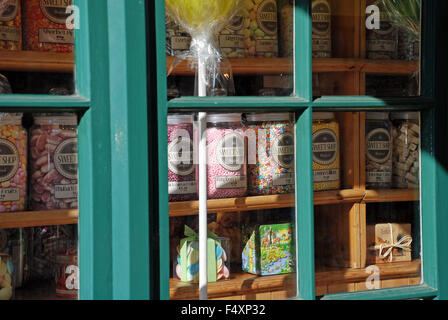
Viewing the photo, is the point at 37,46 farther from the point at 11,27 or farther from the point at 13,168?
the point at 13,168

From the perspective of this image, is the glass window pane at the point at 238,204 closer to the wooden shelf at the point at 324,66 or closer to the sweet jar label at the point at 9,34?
the wooden shelf at the point at 324,66

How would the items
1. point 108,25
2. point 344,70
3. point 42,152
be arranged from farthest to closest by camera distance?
point 344,70 → point 42,152 → point 108,25

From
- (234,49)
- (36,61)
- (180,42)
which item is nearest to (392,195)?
(234,49)

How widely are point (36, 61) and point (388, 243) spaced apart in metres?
0.89

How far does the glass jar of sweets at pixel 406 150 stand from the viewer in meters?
1.30

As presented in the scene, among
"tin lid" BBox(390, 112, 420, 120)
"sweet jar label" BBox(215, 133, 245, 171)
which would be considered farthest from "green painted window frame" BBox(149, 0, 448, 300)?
"sweet jar label" BBox(215, 133, 245, 171)

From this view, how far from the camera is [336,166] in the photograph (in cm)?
132

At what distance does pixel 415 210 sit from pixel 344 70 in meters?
0.36

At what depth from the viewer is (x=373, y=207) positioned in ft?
A: 4.42

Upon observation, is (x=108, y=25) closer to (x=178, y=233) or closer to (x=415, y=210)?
(x=178, y=233)

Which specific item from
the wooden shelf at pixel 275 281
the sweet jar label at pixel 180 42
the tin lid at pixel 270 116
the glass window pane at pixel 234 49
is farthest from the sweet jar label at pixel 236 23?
the wooden shelf at pixel 275 281

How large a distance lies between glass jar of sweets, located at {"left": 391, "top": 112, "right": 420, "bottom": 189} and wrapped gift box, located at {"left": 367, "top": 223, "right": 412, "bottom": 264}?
0.33ft

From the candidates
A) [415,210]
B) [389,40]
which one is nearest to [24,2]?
[389,40]
